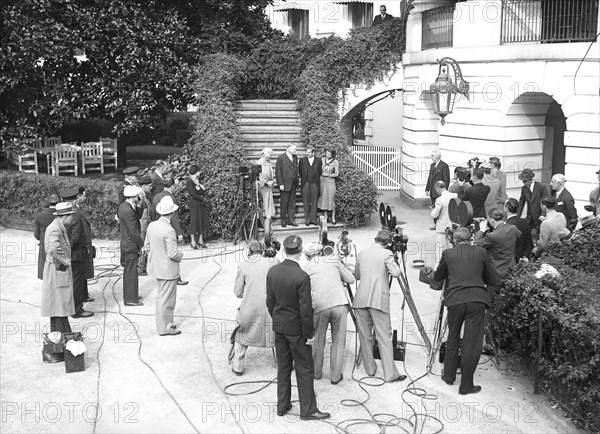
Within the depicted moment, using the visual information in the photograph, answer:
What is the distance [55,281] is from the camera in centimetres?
1096

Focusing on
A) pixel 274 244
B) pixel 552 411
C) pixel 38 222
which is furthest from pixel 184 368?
pixel 552 411

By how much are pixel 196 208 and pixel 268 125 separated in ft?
17.6

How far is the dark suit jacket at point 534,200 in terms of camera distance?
14.8 metres

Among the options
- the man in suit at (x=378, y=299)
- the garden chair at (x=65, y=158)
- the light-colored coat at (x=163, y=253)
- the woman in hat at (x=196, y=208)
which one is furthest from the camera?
the garden chair at (x=65, y=158)

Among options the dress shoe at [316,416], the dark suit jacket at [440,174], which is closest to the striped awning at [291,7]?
the dark suit jacket at [440,174]

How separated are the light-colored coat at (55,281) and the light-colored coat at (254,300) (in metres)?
2.56

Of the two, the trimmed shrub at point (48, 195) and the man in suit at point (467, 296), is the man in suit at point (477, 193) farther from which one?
the trimmed shrub at point (48, 195)

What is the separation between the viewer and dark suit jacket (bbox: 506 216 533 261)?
12344 millimetres

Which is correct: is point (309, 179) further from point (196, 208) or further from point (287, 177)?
point (196, 208)

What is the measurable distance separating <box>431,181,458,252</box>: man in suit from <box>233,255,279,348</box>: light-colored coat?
4.99m

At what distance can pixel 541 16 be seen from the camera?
1861cm

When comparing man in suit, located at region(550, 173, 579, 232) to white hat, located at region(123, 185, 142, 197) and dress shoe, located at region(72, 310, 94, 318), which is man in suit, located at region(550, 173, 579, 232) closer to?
white hat, located at region(123, 185, 142, 197)

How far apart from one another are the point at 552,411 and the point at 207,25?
57.2 ft

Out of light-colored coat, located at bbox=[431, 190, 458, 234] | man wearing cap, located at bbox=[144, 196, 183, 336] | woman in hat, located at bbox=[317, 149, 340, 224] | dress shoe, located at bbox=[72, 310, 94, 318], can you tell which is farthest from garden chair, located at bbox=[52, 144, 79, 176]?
light-colored coat, located at bbox=[431, 190, 458, 234]
